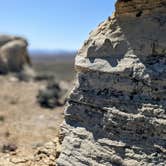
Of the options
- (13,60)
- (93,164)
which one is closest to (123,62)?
(93,164)

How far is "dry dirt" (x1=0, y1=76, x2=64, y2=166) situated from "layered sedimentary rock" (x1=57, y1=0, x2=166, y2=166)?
6.54ft

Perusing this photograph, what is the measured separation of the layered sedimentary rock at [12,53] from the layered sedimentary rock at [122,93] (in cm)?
2617

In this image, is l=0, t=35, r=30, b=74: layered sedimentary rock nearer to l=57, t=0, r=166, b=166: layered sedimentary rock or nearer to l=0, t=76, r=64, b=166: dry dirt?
l=0, t=76, r=64, b=166: dry dirt

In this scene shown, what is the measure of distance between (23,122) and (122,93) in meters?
14.4

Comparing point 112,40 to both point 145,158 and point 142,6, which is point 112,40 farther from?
point 145,158

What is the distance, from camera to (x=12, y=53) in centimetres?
3544

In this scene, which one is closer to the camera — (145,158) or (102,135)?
(145,158)

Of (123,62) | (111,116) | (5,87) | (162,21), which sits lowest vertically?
(5,87)

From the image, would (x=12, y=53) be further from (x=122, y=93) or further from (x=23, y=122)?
(x=122, y=93)

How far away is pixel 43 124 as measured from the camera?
22578 millimetres

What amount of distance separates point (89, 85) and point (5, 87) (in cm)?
2320

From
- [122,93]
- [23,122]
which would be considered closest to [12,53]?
[23,122]

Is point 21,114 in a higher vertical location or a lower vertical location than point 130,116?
lower

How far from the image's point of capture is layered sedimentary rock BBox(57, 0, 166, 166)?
8.17 metres
